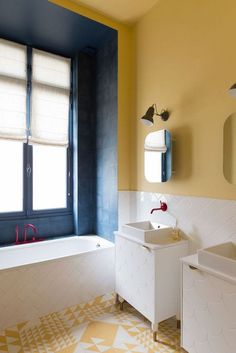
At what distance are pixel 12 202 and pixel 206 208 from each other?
2414mm

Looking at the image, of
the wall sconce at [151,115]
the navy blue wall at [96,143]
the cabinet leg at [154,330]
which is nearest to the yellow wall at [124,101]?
the navy blue wall at [96,143]

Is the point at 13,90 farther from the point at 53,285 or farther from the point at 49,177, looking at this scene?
the point at 53,285

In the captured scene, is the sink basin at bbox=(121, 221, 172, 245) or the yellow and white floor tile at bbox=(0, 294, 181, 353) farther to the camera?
the sink basin at bbox=(121, 221, 172, 245)

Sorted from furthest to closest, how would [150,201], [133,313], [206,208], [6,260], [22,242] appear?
[22,242], [6,260], [150,201], [133,313], [206,208]

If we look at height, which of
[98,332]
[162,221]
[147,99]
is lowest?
[98,332]

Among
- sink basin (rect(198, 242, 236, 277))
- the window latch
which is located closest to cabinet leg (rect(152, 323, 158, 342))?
sink basin (rect(198, 242, 236, 277))

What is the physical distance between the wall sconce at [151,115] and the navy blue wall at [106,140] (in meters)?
0.66

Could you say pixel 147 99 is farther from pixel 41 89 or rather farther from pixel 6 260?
pixel 6 260

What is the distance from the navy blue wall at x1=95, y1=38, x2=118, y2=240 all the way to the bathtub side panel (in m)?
0.53

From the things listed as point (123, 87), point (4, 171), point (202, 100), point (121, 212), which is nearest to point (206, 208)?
point (202, 100)

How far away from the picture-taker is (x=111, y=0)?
2428mm

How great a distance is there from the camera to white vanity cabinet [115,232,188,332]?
74.5 inches

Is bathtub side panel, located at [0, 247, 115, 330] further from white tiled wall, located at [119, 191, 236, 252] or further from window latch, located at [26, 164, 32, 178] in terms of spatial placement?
window latch, located at [26, 164, 32, 178]

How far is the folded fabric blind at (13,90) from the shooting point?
114 inches
